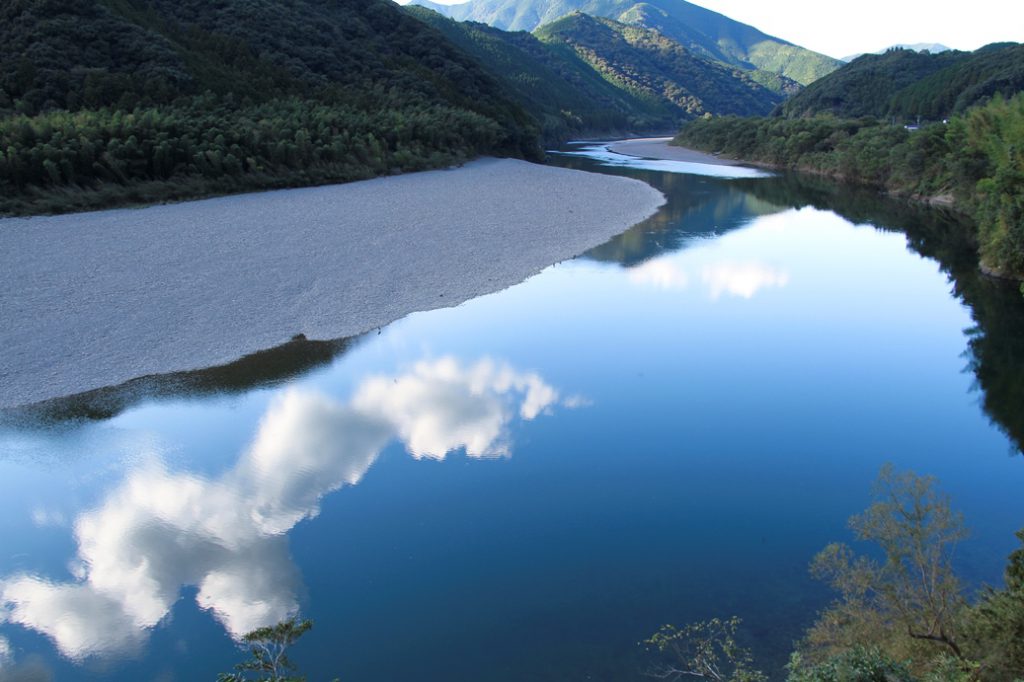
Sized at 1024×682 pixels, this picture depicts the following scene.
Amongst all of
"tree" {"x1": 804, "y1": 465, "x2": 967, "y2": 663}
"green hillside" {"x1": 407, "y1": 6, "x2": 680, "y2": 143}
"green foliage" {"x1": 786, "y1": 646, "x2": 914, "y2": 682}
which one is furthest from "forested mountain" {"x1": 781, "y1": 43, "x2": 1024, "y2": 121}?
"green foliage" {"x1": 786, "y1": 646, "x2": 914, "y2": 682}

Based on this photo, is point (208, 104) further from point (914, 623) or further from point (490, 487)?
point (914, 623)

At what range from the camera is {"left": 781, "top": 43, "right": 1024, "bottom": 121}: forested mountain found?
5241cm

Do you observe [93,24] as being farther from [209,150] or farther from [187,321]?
[187,321]

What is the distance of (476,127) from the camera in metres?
40.6

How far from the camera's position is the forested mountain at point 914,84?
5241 centimetres

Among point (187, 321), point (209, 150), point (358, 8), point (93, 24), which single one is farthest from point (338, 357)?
point (358, 8)

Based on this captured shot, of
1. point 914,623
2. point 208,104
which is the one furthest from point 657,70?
point 914,623

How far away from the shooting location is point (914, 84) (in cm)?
6619

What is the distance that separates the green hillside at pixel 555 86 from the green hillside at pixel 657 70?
4426 mm

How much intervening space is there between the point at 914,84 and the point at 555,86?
42.5 metres

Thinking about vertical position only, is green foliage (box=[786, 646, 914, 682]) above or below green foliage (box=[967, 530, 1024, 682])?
below

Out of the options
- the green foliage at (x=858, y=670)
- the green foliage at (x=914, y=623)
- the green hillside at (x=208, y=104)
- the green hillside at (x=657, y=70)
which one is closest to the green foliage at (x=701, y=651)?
the green foliage at (x=914, y=623)

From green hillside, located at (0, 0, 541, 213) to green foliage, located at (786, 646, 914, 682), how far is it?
21.1 meters

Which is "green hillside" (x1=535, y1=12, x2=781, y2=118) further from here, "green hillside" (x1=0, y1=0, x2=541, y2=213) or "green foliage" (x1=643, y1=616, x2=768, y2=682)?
"green foliage" (x1=643, y1=616, x2=768, y2=682)
